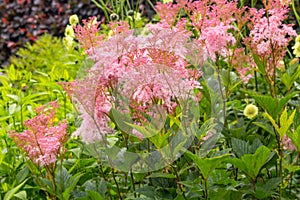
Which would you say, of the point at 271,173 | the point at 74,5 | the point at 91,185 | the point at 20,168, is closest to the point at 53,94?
the point at 20,168

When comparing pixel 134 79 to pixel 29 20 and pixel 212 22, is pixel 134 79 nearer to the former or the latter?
pixel 212 22

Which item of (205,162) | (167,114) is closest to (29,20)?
(167,114)

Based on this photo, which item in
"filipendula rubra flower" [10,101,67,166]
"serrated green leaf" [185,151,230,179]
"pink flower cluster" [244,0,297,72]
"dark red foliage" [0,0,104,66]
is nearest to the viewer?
"serrated green leaf" [185,151,230,179]

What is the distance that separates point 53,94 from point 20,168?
0.57 m

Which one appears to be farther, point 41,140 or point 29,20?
point 29,20

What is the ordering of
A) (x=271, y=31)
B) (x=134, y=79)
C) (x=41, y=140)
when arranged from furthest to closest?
(x=271, y=31) → (x=41, y=140) → (x=134, y=79)

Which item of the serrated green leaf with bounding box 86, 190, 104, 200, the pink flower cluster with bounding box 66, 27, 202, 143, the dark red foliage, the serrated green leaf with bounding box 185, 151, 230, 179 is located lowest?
the dark red foliage

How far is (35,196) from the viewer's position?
1854 millimetres

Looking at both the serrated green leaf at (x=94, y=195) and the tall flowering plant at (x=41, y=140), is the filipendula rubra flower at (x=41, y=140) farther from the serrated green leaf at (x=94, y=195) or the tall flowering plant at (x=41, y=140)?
the serrated green leaf at (x=94, y=195)

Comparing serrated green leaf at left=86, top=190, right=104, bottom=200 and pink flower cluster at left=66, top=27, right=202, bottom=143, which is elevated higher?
pink flower cluster at left=66, top=27, right=202, bottom=143

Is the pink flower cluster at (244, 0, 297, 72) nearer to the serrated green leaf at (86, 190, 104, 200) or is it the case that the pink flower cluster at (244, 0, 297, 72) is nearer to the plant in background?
the plant in background

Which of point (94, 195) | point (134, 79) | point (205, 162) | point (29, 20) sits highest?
point (134, 79)

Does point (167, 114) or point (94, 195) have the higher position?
point (167, 114)

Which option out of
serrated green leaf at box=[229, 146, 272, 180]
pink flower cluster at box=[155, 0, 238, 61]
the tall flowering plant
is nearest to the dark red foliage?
pink flower cluster at box=[155, 0, 238, 61]
